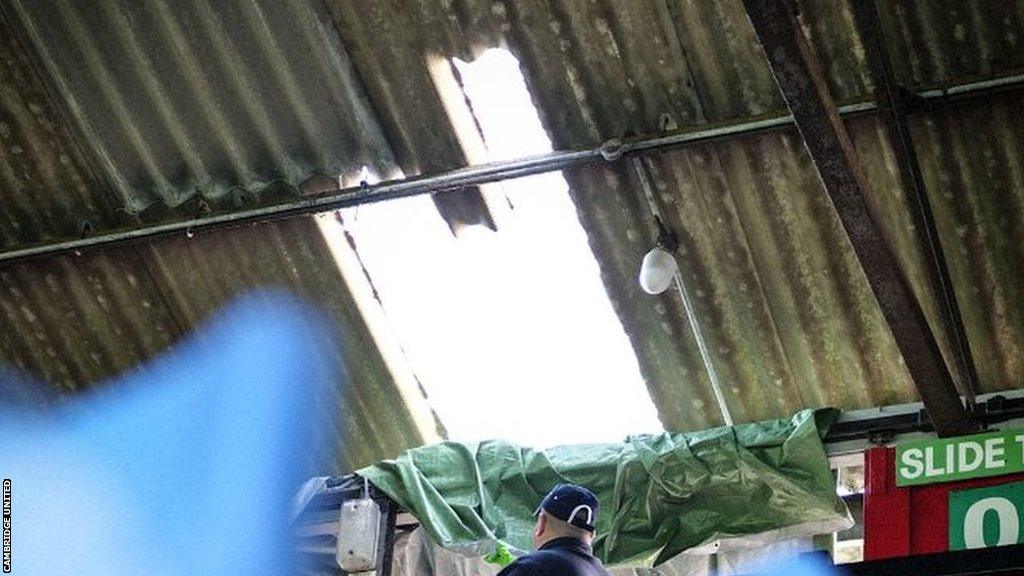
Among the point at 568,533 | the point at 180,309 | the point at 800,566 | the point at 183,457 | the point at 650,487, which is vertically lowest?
the point at 650,487

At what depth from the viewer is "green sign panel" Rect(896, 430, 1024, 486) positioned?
5.70 meters

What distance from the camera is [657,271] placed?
604 cm

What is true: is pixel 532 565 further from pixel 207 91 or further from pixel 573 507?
pixel 207 91

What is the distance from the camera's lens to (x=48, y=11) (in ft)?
21.2

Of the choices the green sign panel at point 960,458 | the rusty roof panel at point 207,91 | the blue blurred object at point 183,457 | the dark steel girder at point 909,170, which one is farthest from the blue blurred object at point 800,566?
the rusty roof panel at point 207,91

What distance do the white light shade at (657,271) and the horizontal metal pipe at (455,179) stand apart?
407 mm

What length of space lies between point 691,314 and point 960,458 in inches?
47.5

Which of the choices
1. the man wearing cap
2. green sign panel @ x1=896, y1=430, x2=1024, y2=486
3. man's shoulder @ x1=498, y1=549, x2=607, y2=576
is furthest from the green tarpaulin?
man's shoulder @ x1=498, y1=549, x2=607, y2=576

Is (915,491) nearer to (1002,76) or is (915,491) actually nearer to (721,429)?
(721,429)

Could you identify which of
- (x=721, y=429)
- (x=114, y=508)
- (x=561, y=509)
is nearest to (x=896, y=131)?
(x=721, y=429)

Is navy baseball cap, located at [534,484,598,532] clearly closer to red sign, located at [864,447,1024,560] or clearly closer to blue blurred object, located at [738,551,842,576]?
blue blurred object, located at [738,551,842,576]

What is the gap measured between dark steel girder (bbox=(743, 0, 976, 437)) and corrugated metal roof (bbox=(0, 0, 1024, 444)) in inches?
24.7

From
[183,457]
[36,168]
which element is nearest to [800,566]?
[183,457]

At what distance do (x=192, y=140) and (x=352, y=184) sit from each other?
725mm
